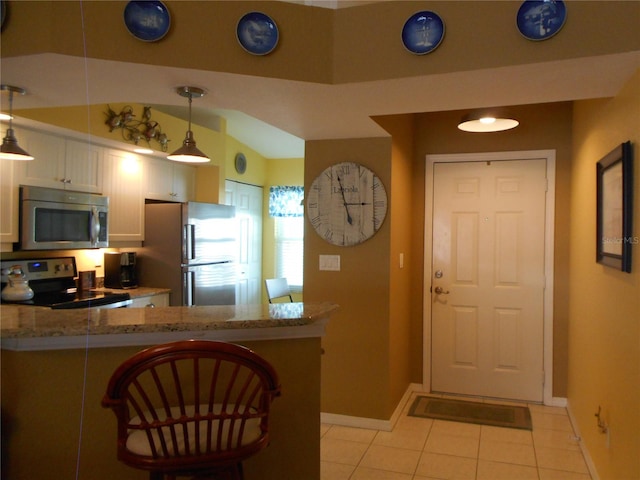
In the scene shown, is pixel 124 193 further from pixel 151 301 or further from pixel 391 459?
pixel 391 459

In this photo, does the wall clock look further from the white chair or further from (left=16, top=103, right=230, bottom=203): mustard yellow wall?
the white chair

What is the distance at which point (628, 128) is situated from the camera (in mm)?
2045

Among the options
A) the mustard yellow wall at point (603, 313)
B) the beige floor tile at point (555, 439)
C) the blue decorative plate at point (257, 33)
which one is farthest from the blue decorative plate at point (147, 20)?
the beige floor tile at point (555, 439)

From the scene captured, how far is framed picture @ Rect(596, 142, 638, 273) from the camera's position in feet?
6.50

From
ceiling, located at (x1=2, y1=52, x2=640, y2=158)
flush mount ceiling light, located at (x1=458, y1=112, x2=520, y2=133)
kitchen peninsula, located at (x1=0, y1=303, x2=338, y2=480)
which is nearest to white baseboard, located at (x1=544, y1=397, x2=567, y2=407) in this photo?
flush mount ceiling light, located at (x1=458, y1=112, x2=520, y2=133)

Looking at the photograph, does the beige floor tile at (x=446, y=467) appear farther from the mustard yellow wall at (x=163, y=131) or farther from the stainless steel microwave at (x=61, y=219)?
the mustard yellow wall at (x=163, y=131)

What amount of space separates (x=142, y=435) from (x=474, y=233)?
3.05m

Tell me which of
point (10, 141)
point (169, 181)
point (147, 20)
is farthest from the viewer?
point (169, 181)

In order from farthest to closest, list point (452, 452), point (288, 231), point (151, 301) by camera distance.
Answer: point (288, 231) → point (151, 301) → point (452, 452)

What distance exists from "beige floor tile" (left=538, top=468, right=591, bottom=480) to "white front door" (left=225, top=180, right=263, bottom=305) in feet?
12.2

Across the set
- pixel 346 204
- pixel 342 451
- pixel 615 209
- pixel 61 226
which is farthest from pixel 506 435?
pixel 61 226

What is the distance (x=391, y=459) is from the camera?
286 cm

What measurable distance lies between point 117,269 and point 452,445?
2951 mm

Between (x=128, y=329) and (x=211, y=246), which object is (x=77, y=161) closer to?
(x=211, y=246)
